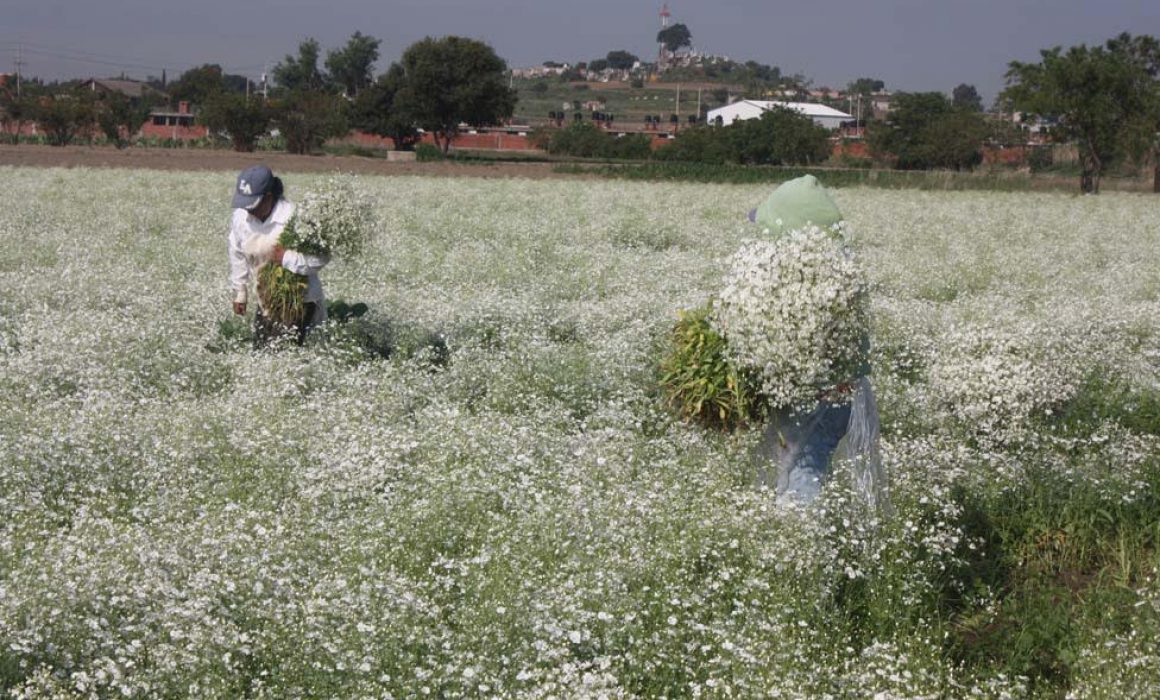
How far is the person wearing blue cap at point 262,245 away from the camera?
9219 mm

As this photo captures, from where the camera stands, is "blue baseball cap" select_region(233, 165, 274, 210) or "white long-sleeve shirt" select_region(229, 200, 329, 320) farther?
"white long-sleeve shirt" select_region(229, 200, 329, 320)

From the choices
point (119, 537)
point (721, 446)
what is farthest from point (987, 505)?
point (119, 537)

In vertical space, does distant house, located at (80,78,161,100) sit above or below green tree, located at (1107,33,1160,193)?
above

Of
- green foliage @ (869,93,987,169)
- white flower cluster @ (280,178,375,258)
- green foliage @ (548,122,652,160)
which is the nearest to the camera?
white flower cluster @ (280,178,375,258)

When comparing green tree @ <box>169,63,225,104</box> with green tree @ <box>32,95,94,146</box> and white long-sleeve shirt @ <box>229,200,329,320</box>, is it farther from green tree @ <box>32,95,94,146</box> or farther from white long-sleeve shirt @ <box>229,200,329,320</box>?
white long-sleeve shirt @ <box>229,200,329,320</box>

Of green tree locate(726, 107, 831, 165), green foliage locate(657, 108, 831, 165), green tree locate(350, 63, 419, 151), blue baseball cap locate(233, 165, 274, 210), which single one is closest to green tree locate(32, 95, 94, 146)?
green tree locate(350, 63, 419, 151)

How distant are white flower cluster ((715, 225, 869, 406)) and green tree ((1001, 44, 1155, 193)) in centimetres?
4386

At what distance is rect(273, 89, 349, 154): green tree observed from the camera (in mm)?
79062

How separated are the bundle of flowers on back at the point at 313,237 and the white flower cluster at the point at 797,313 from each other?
4450 mm

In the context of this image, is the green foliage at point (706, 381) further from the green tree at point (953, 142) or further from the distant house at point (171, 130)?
the distant house at point (171, 130)

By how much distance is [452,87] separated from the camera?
86.7 m

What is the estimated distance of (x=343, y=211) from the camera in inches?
360

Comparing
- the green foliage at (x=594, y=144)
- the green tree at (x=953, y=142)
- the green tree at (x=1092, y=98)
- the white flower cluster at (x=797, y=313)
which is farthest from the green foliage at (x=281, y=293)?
the green foliage at (x=594, y=144)

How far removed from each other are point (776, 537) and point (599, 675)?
3.90 feet
